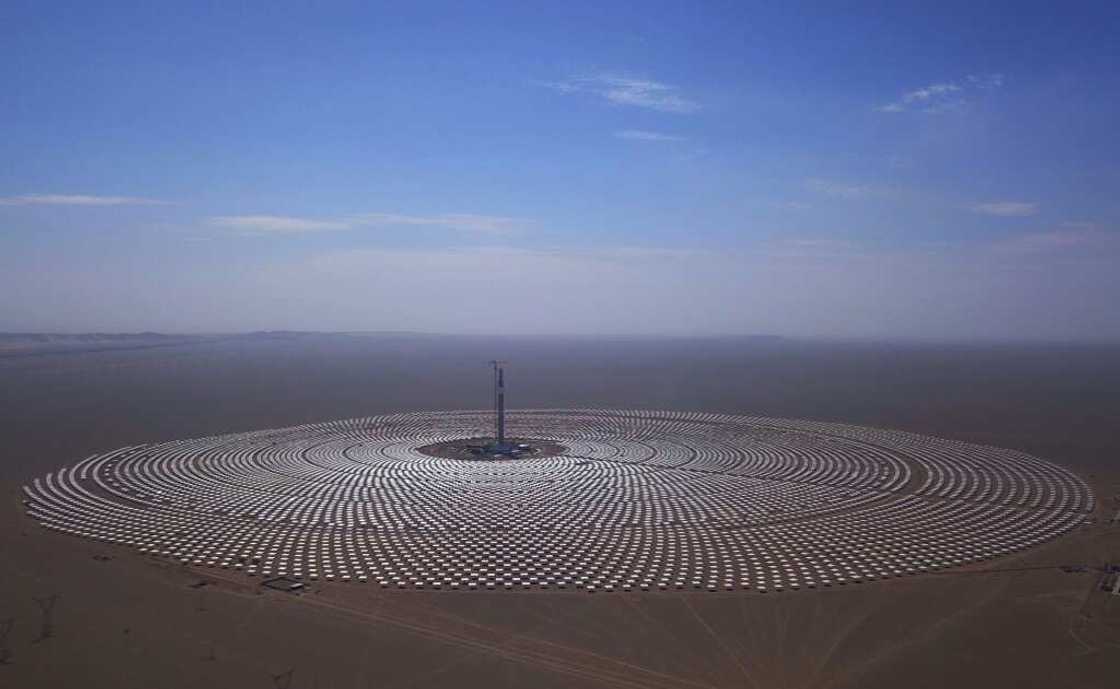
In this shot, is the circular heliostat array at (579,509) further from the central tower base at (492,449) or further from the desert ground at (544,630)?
the desert ground at (544,630)

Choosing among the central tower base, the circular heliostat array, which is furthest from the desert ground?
the central tower base

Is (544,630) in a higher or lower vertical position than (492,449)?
lower

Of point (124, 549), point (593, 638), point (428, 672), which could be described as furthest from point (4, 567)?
point (593, 638)

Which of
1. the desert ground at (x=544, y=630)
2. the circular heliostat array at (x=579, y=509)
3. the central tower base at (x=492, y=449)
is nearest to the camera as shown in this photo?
the desert ground at (x=544, y=630)

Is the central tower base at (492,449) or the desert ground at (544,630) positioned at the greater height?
the central tower base at (492,449)

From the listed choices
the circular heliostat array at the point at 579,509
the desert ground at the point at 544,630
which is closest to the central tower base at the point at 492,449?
the circular heliostat array at the point at 579,509

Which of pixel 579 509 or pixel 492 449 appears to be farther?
pixel 492 449

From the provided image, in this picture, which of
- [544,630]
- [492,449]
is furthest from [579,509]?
[492,449]

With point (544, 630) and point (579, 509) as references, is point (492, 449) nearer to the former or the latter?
point (579, 509)

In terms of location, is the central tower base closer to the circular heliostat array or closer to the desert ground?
the circular heliostat array
